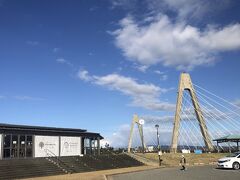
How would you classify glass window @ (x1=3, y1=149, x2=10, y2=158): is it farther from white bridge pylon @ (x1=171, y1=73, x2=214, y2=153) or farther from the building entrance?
white bridge pylon @ (x1=171, y1=73, x2=214, y2=153)

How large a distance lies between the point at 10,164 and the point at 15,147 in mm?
5809

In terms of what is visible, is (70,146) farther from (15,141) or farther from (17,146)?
(15,141)

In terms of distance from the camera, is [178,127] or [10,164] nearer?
[10,164]

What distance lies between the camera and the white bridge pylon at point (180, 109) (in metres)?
57.6

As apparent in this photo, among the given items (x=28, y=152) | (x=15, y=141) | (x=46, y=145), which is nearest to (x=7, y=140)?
(x=15, y=141)

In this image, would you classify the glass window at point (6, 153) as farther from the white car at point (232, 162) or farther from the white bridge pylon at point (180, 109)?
the white bridge pylon at point (180, 109)

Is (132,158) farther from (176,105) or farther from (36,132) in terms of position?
(36,132)

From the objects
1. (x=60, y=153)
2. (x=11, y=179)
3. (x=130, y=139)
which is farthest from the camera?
(x=130, y=139)

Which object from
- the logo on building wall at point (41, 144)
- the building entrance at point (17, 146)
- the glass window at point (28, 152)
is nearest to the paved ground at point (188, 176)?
the building entrance at point (17, 146)

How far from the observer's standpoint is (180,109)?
5875cm

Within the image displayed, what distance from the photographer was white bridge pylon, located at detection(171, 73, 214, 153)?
57.6 metres

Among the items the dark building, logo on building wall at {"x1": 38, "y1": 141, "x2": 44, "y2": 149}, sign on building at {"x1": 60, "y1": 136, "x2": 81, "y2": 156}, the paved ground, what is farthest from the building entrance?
the paved ground

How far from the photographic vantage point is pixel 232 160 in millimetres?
34688

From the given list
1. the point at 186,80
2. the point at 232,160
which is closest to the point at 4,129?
the point at 232,160
